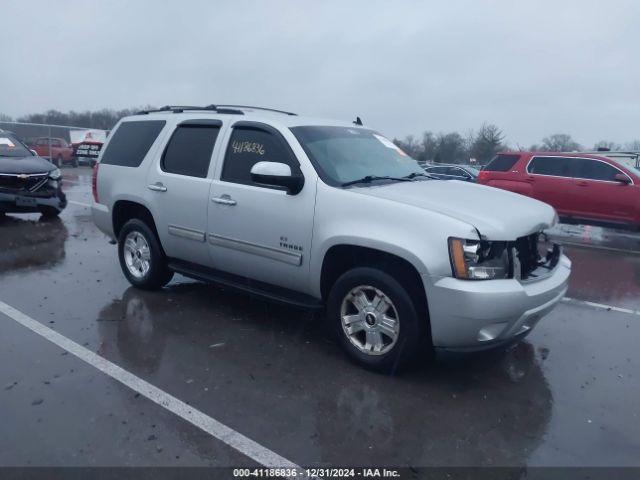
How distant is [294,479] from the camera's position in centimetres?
294

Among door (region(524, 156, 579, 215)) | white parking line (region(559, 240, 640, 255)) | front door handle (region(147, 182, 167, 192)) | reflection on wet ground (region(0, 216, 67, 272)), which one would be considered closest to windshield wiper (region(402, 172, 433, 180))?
front door handle (region(147, 182, 167, 192))

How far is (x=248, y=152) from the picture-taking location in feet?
16.2

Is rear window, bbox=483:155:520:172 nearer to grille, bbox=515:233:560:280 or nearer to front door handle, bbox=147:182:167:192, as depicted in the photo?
grille, bbox=515:233:560:280

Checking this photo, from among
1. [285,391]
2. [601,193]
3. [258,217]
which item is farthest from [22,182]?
[601,193]

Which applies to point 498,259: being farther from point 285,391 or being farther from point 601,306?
point 601,306

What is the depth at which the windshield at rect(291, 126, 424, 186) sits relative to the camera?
454 cm

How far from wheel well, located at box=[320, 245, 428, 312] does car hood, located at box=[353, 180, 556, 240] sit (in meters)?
0.43

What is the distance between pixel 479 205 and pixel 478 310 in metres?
0.89

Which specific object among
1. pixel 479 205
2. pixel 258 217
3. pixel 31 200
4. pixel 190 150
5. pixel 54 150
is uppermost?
pixel 190 150

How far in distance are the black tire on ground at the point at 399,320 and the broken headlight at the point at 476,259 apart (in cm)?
45

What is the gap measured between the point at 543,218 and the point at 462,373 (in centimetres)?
138

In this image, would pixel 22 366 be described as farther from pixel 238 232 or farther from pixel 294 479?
pixel 294 479

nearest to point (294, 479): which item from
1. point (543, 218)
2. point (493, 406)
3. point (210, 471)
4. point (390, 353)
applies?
point (210, 471)

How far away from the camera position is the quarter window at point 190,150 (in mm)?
5227
